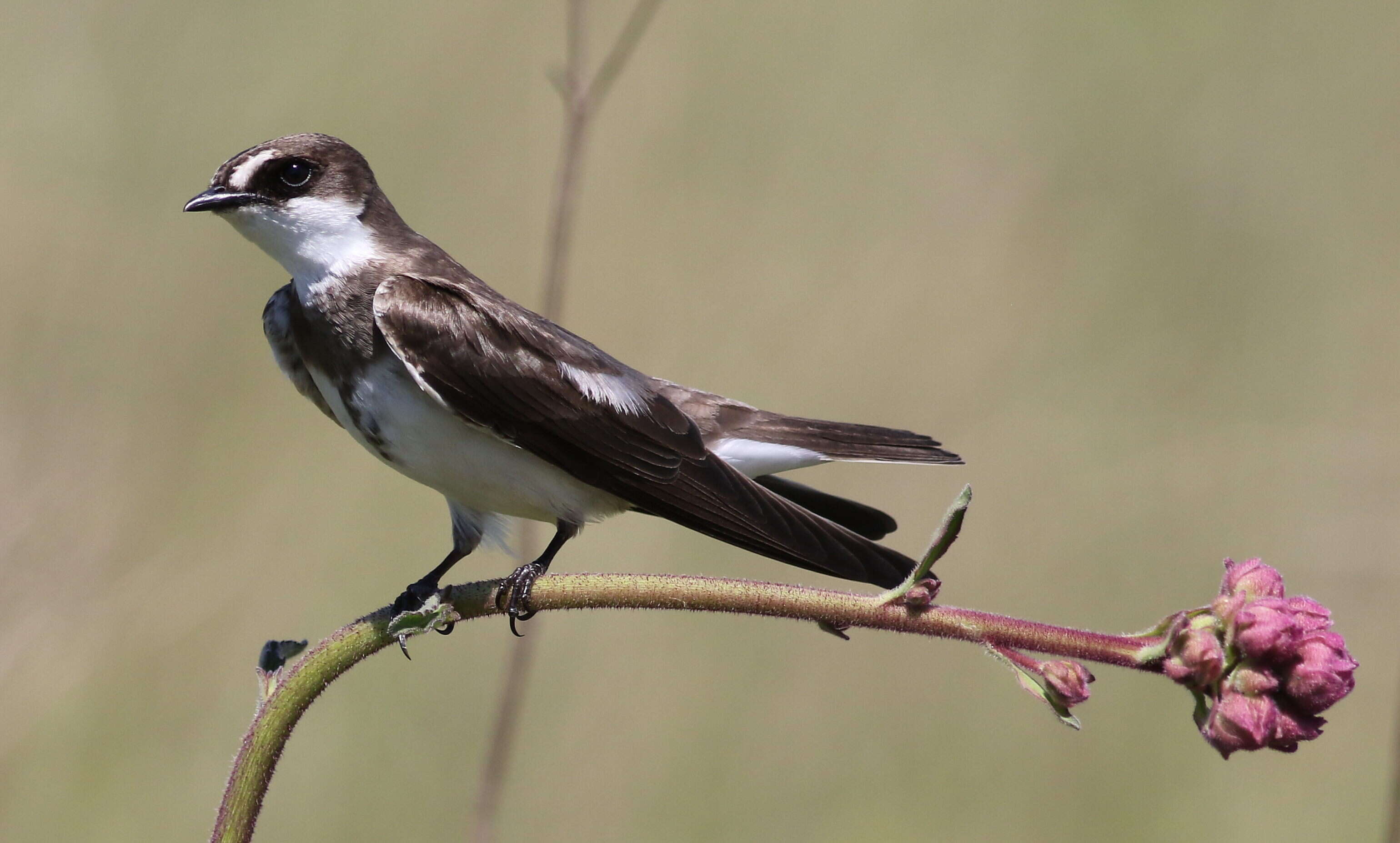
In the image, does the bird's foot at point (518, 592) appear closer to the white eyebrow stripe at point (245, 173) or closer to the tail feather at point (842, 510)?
the tail feather at point (842, 510)

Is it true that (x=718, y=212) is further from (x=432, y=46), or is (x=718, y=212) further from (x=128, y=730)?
(x=128, y=730)

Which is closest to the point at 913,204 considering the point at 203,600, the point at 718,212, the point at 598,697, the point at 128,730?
the point at 718,212

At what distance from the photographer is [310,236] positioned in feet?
12.2

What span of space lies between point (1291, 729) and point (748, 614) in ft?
2.92

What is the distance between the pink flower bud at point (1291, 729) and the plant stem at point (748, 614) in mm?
201

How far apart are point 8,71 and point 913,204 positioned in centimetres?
487

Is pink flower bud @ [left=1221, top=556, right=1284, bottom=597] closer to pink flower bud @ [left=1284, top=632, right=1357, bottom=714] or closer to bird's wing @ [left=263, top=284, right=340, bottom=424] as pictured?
pink flower bud @ [left=1284, top=632, right=1357, bottom=714]

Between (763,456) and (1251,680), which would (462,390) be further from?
(1251,680)

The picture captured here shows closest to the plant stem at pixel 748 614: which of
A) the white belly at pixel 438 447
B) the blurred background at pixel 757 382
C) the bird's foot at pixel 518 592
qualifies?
the bird's foot at pixel 518 592

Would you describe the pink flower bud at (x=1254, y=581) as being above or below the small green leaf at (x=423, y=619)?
above

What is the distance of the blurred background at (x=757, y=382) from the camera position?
560 centimetres

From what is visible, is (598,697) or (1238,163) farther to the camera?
(1238,163)

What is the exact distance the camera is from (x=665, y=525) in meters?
6.42

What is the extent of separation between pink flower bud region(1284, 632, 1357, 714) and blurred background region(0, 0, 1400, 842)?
12.3ft
